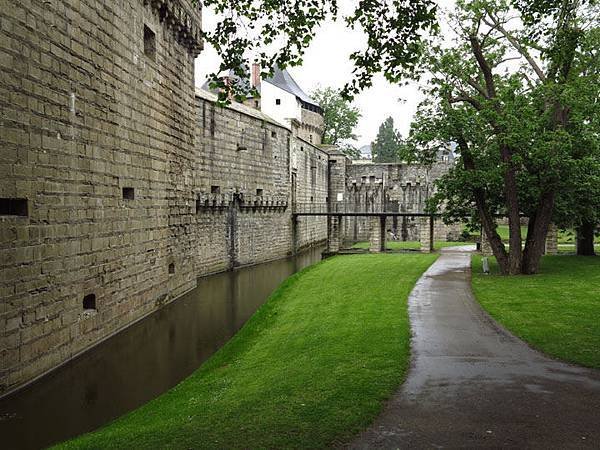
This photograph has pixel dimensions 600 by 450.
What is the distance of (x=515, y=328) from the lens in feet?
32.8

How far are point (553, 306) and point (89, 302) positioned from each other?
31.3ft

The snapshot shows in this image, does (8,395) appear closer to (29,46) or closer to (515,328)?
(29,46)

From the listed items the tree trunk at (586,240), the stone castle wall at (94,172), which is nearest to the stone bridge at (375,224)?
the tree trunk at (586,240)

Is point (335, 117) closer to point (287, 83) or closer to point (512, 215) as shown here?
point (287, 83)

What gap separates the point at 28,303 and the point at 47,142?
2598 millimetres

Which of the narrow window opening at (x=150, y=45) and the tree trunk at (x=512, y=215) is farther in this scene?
the tree trunk at (x=512, y=215)

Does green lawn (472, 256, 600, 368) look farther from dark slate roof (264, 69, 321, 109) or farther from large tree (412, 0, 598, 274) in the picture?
dark slate roof (264, 69, 321, 109)

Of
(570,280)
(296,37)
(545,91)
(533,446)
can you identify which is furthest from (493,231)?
(533,446)

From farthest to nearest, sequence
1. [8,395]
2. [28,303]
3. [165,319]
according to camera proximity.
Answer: [165,319]
[28,303]
[8,395]

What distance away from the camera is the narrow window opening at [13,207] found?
806 centimetres

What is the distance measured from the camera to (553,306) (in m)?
11.9

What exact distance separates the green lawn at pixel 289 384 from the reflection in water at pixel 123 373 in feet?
1.85

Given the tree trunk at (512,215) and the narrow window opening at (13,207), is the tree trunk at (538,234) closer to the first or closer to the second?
the tree trunk at (512,215)

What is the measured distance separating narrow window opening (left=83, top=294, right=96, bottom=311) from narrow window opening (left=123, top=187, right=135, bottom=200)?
8.69ft
